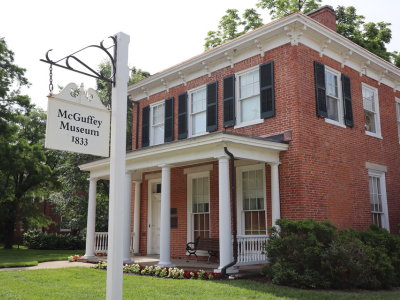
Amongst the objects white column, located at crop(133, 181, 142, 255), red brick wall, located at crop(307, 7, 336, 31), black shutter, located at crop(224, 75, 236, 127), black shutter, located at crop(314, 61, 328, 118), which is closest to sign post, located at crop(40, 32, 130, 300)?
black shutter, located at crop(224, 75, 236, 127)

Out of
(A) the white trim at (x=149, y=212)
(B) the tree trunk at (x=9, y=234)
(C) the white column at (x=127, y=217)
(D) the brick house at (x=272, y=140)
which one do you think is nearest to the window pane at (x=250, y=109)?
(D) the brick house at (x=272, y=140)

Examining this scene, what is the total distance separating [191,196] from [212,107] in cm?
333

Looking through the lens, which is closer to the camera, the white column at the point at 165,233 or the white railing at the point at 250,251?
the white railing at the point at 250,251

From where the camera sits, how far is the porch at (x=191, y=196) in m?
9.91

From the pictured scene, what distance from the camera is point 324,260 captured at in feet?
28.6

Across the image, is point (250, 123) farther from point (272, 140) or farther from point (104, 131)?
point (104, 131)

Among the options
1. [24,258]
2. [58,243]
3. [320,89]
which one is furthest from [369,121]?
[58,243]

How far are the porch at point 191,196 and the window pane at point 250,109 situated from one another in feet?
4.75

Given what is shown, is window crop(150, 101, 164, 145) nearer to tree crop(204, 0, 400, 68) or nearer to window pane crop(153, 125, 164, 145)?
window pane crop(153, 125, 164, 145)

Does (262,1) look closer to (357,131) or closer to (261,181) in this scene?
(357,131)

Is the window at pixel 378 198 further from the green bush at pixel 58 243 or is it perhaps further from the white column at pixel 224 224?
the green bush at pixel 58 243

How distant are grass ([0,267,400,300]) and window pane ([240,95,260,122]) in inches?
216

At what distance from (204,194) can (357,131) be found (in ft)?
18.6

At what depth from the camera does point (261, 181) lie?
1205cm
